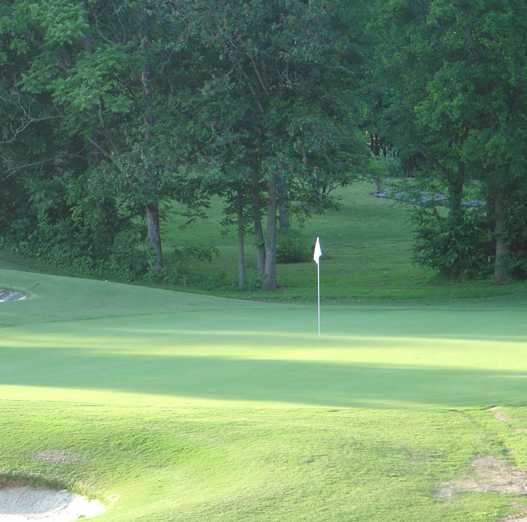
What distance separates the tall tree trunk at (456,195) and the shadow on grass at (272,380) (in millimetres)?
22336

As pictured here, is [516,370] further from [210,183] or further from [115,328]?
[210,183]

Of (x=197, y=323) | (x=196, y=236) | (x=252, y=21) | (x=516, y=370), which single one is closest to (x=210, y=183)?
(x=252, y=21)

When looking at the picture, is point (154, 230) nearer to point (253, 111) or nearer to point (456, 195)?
point (253, 111)

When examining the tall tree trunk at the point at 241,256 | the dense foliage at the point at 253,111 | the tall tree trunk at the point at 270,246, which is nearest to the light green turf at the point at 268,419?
the dense foliage at the point at 253,111

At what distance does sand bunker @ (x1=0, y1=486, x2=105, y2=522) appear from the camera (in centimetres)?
725

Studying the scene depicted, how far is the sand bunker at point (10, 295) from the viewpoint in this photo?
24822mm

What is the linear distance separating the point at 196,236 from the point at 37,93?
24.2m

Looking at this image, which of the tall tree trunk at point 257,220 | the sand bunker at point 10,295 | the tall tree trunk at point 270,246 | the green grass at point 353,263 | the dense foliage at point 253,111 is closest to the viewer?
the sand bunker at point 10,295

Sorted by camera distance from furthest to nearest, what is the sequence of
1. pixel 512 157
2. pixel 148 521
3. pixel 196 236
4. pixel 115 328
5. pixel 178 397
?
pixel 196 236
pixel 512 157
pixel 115 328
pixel 178 397
pixel 148 521

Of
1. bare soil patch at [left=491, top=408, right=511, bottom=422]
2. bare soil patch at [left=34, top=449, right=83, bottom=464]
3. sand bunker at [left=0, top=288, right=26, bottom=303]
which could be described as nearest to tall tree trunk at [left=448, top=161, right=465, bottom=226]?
sand bunker at [left=0, top=288, right=26, bottom=303]

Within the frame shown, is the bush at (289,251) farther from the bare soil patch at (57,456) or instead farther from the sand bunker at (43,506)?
the sand bunker at (43,506)

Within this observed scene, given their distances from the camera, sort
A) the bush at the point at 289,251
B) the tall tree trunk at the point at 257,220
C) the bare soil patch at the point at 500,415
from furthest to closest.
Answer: the bush at the point at 289,251 < the tall tree trunk at the point at 257,220 < the bare soil patch at the point at 500,415

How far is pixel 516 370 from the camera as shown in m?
12.0

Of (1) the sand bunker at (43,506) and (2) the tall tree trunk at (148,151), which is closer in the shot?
(1) the sand bunker at (43,506)
